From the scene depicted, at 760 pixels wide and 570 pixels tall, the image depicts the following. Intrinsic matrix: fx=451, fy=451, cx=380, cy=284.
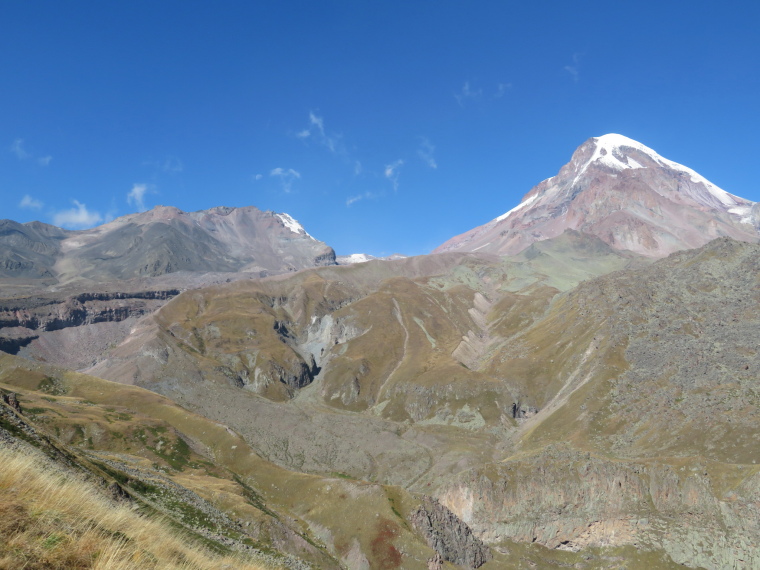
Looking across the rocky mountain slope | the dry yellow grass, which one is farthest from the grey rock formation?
the dry yellow grass

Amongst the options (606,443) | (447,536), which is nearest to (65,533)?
(447,536)

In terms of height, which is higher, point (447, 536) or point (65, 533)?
point (65, 533)

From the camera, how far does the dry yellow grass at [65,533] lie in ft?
26.8

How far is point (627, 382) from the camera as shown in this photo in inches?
6117

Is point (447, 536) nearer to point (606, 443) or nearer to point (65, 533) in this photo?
point (606, 443)

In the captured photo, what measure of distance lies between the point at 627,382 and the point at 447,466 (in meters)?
68.8

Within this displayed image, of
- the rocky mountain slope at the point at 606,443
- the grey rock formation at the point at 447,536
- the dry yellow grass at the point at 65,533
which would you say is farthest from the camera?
the rocky mountain slope at the point at 606,443

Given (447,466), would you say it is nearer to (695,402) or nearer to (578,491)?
(578,491)

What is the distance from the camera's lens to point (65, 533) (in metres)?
9.02

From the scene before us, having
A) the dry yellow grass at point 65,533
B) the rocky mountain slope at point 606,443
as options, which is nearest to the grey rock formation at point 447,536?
the rocky mountain slope at point 606,443

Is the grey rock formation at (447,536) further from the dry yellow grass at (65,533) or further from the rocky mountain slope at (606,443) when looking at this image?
the dry yellow grass at (65,533)

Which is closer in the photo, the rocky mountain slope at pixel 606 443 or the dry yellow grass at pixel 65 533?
the dry yellow grass at pixel 65 533

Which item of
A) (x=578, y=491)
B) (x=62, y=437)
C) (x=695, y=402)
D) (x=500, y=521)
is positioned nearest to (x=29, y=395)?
(x=62, y=437)

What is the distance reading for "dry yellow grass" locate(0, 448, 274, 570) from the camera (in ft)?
26.8
